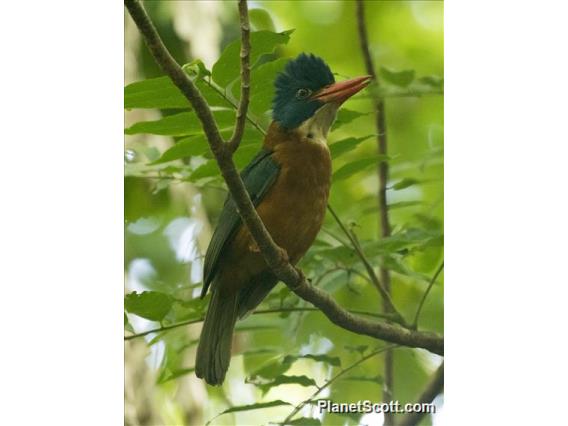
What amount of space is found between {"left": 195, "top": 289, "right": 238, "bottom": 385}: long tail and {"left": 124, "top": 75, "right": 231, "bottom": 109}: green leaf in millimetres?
790

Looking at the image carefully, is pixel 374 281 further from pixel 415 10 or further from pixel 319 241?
pixel 415 10

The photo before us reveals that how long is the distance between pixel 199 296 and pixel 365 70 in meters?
1.19

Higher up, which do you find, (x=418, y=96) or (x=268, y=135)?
(x=418, y=96)

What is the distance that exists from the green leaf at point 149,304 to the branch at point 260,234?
416 millimetres

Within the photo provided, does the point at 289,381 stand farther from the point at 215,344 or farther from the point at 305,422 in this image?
the point at 215,344

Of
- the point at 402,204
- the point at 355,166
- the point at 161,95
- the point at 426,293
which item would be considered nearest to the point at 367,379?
the point at 426,293

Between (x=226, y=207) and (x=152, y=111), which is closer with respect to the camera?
(x=226, y=207)

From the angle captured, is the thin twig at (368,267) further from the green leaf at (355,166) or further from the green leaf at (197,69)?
the green leaf at (197,69)

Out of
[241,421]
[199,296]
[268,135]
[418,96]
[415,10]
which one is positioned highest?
[415,10]

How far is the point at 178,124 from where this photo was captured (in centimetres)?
337

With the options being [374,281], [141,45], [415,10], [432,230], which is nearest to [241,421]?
[374,281]

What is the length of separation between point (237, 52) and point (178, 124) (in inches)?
14.2

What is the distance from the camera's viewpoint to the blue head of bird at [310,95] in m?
3.54

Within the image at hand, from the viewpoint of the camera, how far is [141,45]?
3.66 m
